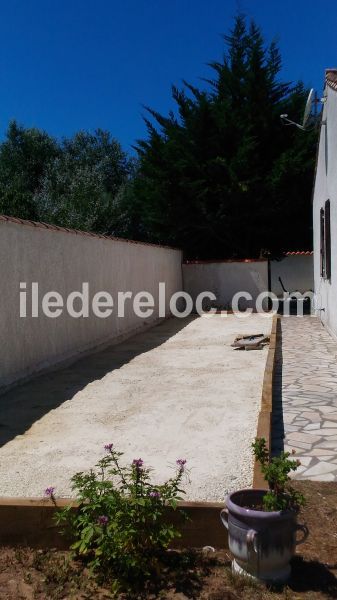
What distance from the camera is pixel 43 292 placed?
25.2 feet

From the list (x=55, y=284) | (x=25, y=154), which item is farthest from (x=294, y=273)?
(x=25, y=154)

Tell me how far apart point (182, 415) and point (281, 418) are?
40.4 inches

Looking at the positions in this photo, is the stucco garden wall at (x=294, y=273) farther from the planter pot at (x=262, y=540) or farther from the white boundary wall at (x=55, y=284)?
the planter pot at (x=262, y=540)

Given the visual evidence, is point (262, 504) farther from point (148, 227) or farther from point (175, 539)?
point (148, 227)

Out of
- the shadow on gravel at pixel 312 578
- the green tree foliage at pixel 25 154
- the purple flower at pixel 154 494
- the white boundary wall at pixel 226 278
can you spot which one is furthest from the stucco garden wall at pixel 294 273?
the purple flower at pixel 154 494

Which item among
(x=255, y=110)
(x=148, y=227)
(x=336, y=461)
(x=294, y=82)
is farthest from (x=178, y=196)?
(x=336, y=461)

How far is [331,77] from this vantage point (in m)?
10.4

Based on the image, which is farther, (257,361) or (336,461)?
(257,361)

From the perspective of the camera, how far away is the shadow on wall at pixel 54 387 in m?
5.28

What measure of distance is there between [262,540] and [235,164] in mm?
18219

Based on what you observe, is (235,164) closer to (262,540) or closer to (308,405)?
(308,405)

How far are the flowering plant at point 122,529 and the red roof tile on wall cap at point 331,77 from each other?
878 cm

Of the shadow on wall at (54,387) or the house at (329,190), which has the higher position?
the house at (329,190)

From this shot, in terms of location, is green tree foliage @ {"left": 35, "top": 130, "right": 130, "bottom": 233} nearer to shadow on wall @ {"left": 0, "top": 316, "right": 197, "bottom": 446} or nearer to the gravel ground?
shadow on wall @ {"left": 0, "top": 316, "right": 197, "bottom": 446}
